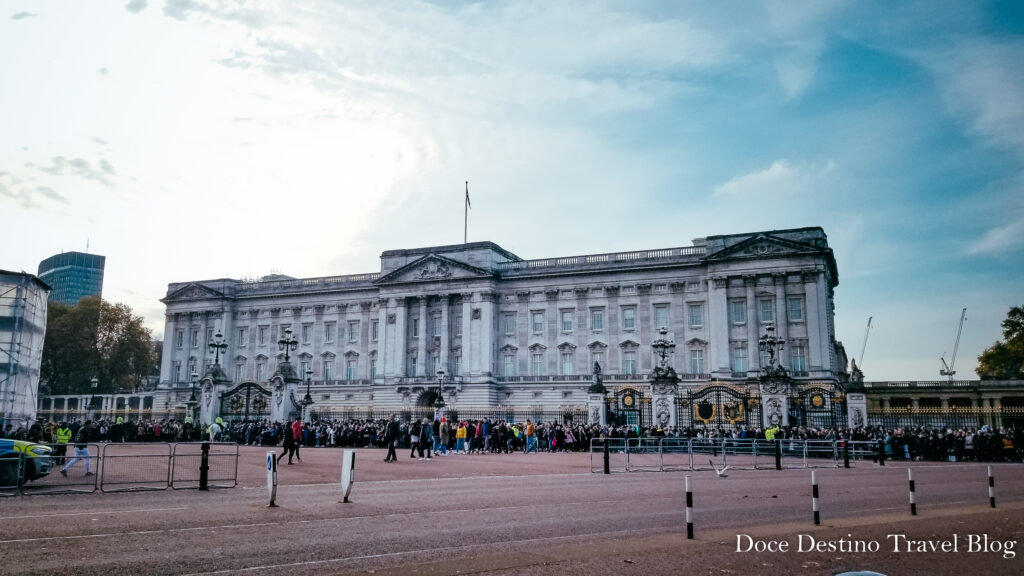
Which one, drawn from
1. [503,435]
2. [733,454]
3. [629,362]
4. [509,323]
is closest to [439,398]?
[503,435]

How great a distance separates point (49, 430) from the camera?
1350 inches

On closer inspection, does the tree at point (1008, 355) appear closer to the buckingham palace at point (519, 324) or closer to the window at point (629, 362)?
the buckingham palace at point (519, 324)

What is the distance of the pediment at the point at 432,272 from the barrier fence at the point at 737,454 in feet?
120

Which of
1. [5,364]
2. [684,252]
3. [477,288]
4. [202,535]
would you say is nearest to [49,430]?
[5,364]

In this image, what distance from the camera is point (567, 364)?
219 ft

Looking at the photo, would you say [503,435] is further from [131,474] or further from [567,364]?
[567,364]

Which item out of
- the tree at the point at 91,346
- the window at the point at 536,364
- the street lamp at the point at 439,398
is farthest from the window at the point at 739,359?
the tree at the point at 91,346

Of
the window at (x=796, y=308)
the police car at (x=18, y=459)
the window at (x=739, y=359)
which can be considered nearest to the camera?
the police car at (x=18, y=459)

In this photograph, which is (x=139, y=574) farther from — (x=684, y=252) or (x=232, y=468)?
(x=684, y=252)

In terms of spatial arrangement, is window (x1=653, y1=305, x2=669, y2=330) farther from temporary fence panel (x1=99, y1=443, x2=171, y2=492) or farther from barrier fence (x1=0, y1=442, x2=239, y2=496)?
temporary fence panel (x1=99, y1=443, x2=171, y2=492)

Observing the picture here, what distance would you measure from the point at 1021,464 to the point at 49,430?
42.8 metres

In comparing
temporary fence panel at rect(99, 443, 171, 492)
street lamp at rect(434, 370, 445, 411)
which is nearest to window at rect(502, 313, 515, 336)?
street lamp at rect(434, 370, 445, 411)

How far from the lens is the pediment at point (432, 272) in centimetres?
6894

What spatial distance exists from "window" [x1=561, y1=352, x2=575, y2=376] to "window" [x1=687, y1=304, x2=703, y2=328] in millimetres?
11198
